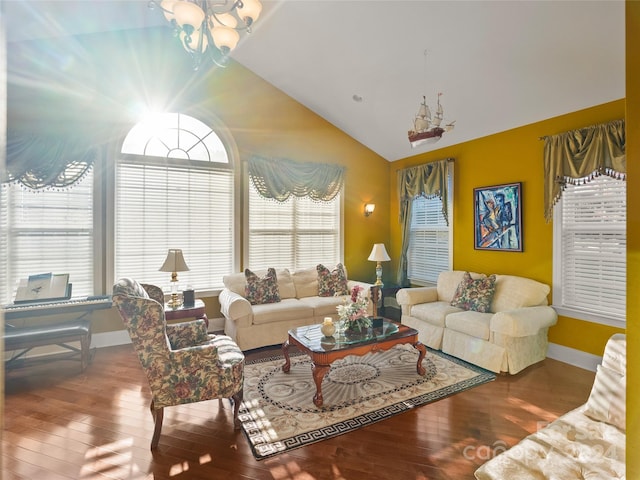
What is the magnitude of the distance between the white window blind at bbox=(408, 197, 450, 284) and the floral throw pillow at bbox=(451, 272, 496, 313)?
38.2 inches

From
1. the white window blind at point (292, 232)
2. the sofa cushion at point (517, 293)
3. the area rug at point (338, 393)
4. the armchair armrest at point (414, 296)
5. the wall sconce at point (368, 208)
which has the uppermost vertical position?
the wall sconce at point (368, 208)

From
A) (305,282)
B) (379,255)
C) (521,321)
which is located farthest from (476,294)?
(305,282)

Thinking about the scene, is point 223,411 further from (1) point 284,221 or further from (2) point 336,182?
(2) point 336,182

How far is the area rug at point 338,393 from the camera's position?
2.51 meters

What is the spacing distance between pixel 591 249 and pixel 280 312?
3465 mm

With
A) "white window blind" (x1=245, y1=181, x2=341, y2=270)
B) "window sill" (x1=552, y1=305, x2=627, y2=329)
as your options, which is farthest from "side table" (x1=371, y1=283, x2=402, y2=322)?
"window sill" (x1=552, y1=305, x2=627, y2=329)

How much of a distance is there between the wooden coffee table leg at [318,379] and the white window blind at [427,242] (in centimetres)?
310

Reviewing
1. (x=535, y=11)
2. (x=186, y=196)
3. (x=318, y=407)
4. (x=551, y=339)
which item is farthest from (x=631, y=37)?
(x=186, y=196)

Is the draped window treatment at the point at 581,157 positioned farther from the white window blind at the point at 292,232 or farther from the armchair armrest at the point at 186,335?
the armchair armrest at the point at 186,335

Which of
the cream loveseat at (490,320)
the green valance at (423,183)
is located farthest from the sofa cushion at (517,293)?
the green valance at (423,183)

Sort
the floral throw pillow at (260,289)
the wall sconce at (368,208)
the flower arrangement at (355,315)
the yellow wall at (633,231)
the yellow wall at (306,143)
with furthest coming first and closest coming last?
the wall sconce at (368,208), the yellow wall at (306,143), the floral throw pillow at (260,289), the flower arrangement at (355,315), the yellow wall at (633,231)

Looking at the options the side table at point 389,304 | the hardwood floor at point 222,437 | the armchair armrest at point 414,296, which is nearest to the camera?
the hardwood floor at point 222,437

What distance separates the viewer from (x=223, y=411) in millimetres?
2828

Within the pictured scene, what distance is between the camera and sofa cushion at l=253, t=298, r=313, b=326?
4.11 meters
